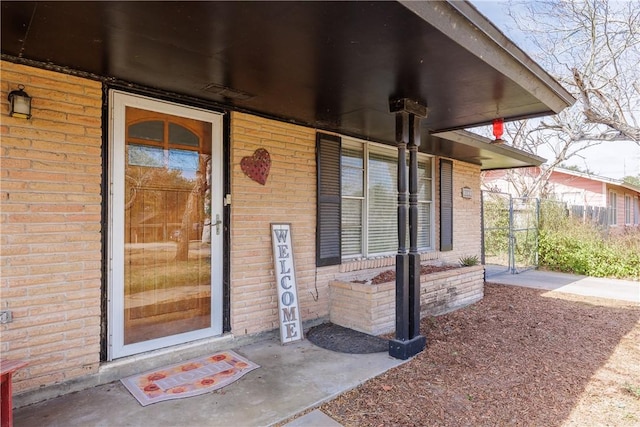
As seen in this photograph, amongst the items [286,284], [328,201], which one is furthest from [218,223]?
[328,201]

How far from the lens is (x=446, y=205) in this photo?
22.2 ft

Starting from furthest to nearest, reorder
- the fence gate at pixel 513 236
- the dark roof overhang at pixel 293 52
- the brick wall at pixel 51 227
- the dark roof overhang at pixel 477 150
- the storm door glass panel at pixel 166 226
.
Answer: the fence gate at pixel 513 236 < the dark roof overhang at pixel 477 150 < the storm door glass panel at pixel 166 226 < the brick wall at pixel 51 227 < the dark roof overhang at pixel 293 52

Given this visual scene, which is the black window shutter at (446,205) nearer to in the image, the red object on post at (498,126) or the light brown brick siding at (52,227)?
the red object on post at (498,126)

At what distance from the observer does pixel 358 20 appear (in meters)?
2.00

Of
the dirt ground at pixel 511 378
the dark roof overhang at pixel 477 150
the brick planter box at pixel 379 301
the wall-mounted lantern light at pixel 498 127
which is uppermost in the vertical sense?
the dark roof overhang at pixel 477 150

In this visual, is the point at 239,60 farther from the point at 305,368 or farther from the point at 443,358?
the point at 443,358

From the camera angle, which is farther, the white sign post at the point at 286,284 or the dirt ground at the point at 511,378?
the white sign post at the point at 286,284

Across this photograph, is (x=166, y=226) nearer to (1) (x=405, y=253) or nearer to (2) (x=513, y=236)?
(1) (x=405, y=253)

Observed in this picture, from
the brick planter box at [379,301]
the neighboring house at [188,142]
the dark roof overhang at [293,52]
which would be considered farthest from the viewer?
the brick planter box at [379,301]

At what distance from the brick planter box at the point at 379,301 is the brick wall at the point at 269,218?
23cm

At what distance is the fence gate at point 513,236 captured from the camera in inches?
345

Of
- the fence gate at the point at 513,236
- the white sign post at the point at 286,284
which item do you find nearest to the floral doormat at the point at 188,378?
the white sign post at the point at 286,284

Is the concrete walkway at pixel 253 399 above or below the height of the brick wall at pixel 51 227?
Answer: below

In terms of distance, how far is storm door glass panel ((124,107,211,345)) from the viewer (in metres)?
3.14
